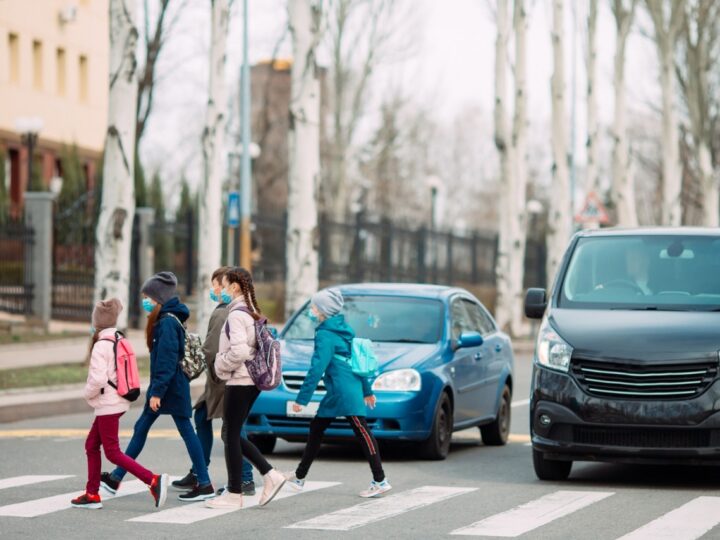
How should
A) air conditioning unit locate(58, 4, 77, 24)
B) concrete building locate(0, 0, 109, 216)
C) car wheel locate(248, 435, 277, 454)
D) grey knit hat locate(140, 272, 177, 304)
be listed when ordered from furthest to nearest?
air conditioning unit locate(58, 4, 77, 24) < concrete building locate(0, 0, 109, 216) < car wheel locate(248, 435, 277, 454) < grey knit hat locate(140, 272, 177, 304)

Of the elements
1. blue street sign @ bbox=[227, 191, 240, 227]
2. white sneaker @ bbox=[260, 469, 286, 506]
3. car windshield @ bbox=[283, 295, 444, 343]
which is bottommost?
white sneaker @ bbox=[260, 469, 286, 506]

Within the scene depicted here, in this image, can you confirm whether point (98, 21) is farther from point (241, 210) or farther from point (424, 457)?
point (424, 457)

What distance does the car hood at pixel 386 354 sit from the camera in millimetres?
13891

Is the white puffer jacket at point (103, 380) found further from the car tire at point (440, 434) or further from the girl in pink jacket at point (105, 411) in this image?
the car tire at point (440, 434)

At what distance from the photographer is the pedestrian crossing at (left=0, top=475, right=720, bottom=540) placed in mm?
9883

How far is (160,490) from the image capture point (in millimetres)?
10773

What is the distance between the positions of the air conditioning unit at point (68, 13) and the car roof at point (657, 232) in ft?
136

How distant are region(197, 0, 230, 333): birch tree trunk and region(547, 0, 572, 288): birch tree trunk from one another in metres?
14.1

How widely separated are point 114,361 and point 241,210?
19.8 metres

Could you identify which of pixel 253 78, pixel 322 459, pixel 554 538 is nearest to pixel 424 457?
pixel 322 459

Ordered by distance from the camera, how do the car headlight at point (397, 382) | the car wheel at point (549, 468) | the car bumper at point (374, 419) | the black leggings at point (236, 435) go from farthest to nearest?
the car headlight at point (397, 382) < the car bumper at point (374, 419) < the car wheel at point (549, 468) < the black leggings at point (236, 435)

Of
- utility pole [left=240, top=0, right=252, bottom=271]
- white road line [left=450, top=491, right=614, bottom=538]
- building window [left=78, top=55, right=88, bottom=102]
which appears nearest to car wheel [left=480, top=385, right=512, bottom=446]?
white road line [left=450, top=491, right=614, bottom=538]

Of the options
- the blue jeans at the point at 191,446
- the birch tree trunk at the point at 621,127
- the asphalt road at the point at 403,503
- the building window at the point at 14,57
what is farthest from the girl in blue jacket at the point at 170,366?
the building window at the point at 14,57

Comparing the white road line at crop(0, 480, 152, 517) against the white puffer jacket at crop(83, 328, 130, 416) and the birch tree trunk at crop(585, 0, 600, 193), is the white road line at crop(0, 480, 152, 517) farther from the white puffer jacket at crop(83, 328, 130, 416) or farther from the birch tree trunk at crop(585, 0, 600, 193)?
the birch tree trunk at crop(585, 0, 600, 193)
